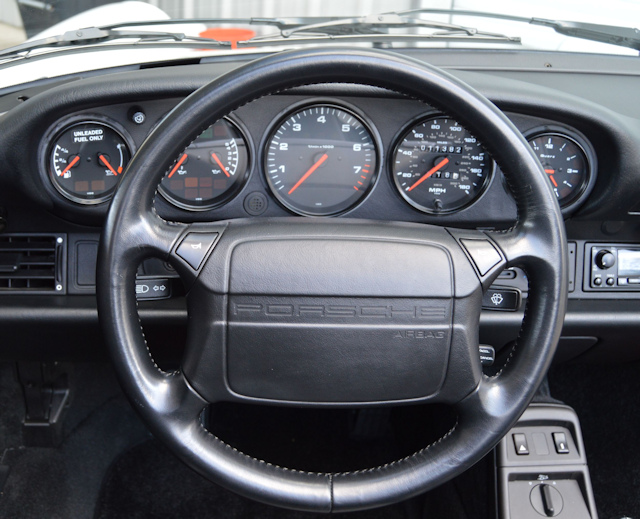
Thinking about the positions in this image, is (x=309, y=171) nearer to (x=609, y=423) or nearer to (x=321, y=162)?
(x=321, y=162)

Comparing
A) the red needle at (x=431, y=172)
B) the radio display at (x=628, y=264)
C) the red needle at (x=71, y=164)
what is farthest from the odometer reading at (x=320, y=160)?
the radio display at (x=628, y=264)

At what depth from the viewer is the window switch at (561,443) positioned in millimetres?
1511

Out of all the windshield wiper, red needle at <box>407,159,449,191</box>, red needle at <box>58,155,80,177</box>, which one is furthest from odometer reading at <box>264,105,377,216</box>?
red needle at <box>58,155,80,177</box>

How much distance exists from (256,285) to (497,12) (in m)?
1.21

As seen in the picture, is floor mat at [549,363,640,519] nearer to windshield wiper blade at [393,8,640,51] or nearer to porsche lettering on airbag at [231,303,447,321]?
windshield wiper blade at [393,8,640,51]

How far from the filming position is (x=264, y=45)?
166 cm

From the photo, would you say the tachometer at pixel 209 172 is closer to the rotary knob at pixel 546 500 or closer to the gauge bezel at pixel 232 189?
the gauge bezel at pixel 232 189

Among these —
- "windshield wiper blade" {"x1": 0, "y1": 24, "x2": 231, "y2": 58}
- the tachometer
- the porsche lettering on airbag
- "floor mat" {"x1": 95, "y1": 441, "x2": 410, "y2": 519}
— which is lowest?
"floor mat" {"x1": 95, "y1": 441, "x2": 410, "y2": 519}

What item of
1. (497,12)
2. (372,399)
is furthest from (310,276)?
(497,12)

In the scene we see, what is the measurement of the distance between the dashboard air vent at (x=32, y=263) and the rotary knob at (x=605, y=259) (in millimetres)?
1348

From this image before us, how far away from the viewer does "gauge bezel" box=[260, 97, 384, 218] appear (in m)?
1.46

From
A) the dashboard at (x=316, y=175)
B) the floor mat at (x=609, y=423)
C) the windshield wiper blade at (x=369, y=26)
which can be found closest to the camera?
the dashboard at (x=316, y=175)

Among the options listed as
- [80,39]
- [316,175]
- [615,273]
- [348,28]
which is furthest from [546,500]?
[80,39]

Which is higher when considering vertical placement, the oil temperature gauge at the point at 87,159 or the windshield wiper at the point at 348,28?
the windshield wiper at the point at 348,28
